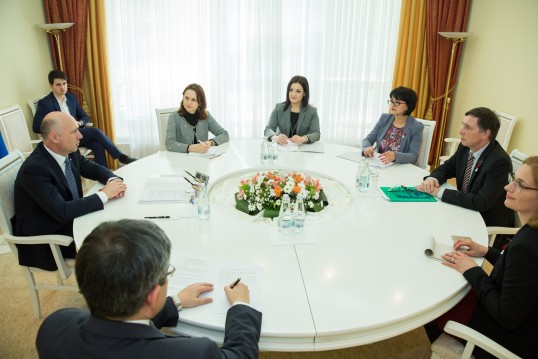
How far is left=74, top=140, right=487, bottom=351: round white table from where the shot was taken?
1.27 meters

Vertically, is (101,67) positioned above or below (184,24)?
below

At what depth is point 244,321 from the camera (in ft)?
3.94

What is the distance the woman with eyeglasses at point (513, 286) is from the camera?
1317 millimetres

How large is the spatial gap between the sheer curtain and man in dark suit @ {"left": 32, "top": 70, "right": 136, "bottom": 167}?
2.37ft

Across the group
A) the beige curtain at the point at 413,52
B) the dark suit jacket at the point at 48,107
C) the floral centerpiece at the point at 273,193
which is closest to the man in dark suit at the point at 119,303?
the floral centerpiece at the point at 273,193

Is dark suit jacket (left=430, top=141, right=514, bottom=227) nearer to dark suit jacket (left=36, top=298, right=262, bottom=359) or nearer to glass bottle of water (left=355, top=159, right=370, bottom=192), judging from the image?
glass bottle of water (left=355, top=159, right=370, bottom=192)

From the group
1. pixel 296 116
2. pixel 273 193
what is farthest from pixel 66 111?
pixel 273 193

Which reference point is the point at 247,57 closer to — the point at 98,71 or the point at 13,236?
the point at 98,71

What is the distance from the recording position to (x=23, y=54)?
3975 mm

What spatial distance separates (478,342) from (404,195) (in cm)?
110

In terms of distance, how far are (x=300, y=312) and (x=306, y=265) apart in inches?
11.4

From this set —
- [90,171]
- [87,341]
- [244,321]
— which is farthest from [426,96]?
[87,341]

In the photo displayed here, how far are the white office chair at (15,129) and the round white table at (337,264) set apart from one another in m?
1.79

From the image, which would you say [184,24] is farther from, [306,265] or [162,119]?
[306,265]
